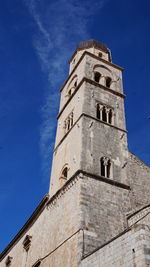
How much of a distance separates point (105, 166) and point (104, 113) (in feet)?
15.1

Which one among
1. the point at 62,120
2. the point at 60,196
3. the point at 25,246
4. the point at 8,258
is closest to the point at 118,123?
the point at 62,120

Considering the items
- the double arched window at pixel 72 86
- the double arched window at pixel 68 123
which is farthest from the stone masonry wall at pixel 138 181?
the double arched window at pixel 72 86

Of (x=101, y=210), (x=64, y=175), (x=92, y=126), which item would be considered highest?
(x=92, y=126)

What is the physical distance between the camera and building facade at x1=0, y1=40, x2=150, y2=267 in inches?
472

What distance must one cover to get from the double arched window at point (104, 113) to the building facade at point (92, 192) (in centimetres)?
7

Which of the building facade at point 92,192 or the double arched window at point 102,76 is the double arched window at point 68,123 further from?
the double arched window at point 102,76

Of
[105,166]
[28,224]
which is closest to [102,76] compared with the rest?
[105,166]

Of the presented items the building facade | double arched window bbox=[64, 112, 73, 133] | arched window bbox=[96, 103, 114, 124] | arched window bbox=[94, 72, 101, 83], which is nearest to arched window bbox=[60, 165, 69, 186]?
the building facade

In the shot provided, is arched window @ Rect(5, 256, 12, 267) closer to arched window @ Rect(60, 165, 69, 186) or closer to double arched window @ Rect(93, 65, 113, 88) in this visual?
arched window @ Rect(60, 165, 69, 186)

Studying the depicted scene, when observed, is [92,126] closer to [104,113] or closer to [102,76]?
[104,113]

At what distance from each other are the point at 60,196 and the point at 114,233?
13.3 feet

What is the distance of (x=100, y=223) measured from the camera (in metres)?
14.3

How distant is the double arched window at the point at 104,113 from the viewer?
65.3 feet

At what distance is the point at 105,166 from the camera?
56.0 ft
